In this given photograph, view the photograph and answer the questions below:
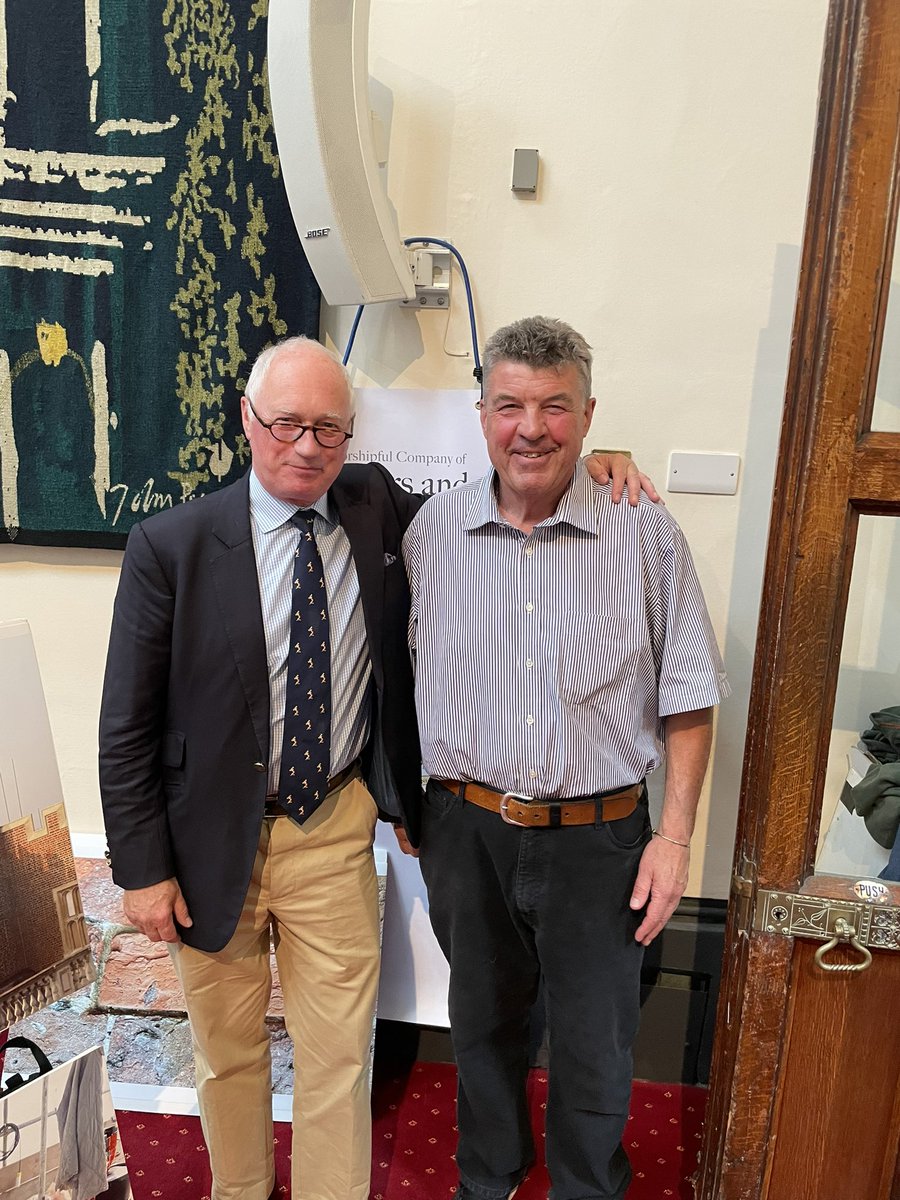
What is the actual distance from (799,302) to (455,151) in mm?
969

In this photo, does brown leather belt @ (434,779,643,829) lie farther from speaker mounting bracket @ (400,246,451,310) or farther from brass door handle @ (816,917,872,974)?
speaker mounting bracket @ (400,246,451,310)

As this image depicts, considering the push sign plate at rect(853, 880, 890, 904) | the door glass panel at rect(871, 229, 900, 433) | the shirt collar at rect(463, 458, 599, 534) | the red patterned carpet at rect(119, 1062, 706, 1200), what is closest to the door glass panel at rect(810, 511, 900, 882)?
the push sign plate at rect(853, 880, 890, 904)

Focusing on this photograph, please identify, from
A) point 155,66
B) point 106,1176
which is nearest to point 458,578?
point 106,1176

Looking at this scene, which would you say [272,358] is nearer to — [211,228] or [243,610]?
[243,610]

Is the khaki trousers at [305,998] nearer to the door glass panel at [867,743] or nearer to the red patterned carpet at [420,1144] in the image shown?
the red patterned carpet at [420,1144]

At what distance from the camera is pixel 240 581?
1.49 metres

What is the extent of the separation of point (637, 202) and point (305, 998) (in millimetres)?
1757

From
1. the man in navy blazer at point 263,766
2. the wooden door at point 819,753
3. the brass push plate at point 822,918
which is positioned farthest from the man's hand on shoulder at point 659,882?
the man in navy blazer at point 263,766

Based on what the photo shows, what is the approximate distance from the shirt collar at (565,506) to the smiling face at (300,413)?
0.86ft

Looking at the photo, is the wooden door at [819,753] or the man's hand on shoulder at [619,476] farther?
the man's hand on shoulder at [619,476]

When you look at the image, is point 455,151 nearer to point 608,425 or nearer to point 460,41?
point 460,41

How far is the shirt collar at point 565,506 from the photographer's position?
1.50 metres

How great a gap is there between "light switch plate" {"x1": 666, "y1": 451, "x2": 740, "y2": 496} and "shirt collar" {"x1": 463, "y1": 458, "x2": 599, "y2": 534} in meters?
0.43

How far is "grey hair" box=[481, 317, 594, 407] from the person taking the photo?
144cm
